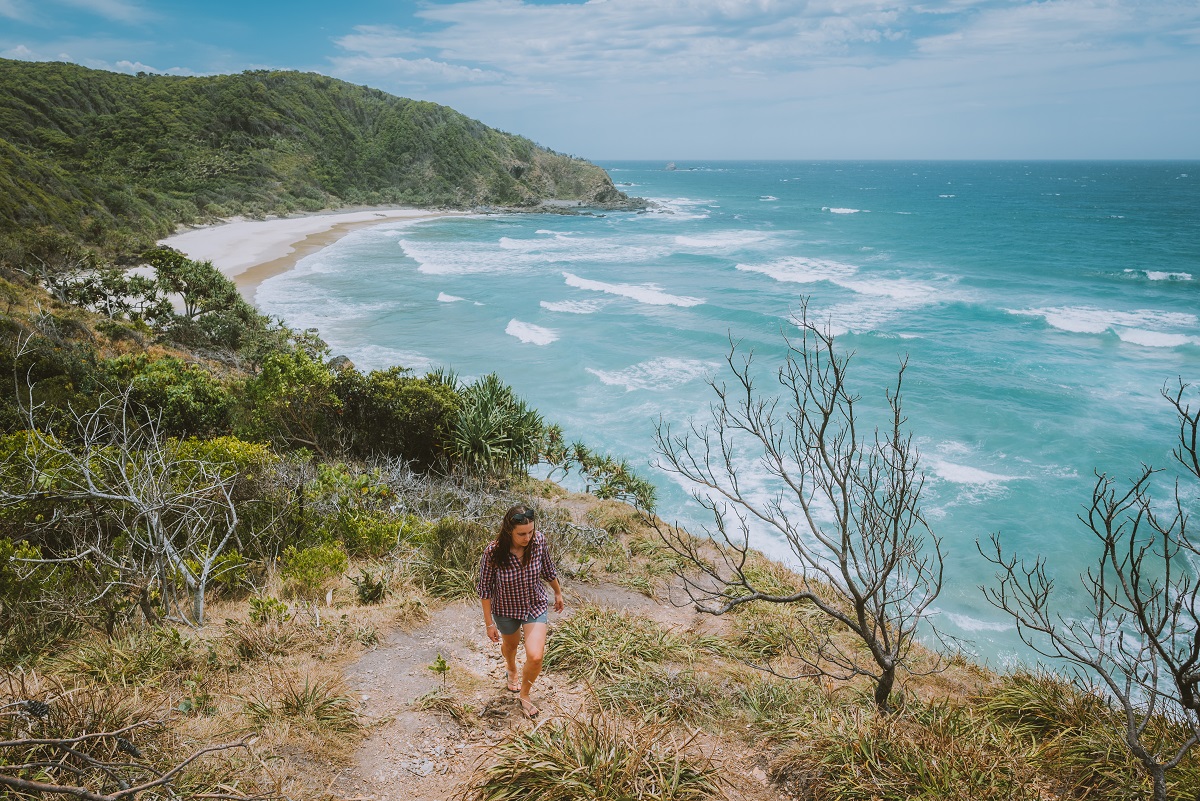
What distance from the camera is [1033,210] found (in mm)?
77562

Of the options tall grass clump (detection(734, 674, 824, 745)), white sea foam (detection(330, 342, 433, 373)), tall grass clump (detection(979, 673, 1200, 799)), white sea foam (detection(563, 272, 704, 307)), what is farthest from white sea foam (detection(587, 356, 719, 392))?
tall grass clump (detection(979, 673, 1200, 799))

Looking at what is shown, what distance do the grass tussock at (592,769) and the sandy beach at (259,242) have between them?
106ft

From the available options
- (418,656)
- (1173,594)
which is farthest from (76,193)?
(1173,594)

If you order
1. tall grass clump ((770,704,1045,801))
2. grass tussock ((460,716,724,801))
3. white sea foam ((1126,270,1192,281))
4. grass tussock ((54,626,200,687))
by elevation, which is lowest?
tall grass clump ((770,704,1045,801))

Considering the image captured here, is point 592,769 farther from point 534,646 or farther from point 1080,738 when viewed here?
point 1080,738

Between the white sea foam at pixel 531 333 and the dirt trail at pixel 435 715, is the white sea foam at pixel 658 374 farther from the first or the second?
the dirt trail at pixel 435 715

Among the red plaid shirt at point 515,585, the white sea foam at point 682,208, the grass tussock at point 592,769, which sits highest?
the white sea foam at point 682,208

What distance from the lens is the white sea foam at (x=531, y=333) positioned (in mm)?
28578

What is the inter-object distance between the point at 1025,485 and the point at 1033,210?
76364mm

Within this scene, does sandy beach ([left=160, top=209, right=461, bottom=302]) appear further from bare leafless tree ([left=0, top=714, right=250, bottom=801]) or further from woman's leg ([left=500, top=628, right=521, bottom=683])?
bare leafless tree ([left=0, top=714, right=250, bottom=801])

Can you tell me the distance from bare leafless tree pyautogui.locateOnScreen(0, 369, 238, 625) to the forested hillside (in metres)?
30.2

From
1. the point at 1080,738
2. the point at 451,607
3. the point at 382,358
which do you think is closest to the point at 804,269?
the point at 382,358

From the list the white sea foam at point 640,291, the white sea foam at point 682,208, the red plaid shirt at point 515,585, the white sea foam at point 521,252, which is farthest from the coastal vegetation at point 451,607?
the white sea foam at point 682,208

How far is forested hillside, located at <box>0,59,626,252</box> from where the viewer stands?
1711 inches
